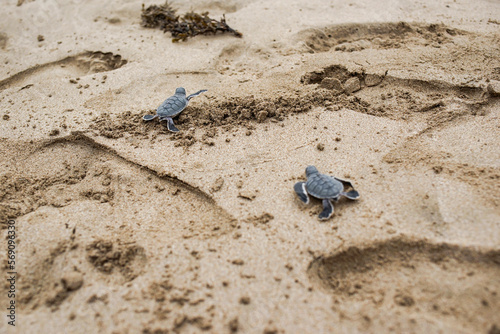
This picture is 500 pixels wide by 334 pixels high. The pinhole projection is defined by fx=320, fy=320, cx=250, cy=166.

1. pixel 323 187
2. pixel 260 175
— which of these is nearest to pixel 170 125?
pixel 260 175

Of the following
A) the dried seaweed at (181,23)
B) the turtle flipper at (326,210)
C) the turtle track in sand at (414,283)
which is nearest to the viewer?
the turtle track in sand at (414,283)

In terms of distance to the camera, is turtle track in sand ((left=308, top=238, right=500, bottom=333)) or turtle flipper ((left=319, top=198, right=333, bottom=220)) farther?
turtle flipper ((left=319, top=198, right=333, bottom=220))

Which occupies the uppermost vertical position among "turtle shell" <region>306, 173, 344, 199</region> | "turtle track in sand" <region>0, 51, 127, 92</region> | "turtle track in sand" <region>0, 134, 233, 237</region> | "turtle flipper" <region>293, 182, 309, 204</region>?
"turtle shell" <region>306, 173, 344, 199</region>

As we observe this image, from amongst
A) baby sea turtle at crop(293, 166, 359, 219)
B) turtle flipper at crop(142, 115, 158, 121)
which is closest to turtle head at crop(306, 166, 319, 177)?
baby sea turtle at crop(293, 166, 359, 219)

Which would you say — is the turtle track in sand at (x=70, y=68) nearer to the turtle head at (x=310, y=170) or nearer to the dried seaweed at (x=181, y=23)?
the dried seaweed at (x=181, y=23)

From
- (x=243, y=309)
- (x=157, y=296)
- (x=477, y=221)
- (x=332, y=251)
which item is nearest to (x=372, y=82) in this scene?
(x=477, y=221)

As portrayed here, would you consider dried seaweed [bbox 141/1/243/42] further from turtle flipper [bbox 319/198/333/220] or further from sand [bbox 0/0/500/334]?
turtle flipper [bbox 319/198/333/220]

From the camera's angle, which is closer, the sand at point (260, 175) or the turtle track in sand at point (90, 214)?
the sand at point (260, 175)

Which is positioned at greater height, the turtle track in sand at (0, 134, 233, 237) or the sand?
the sand

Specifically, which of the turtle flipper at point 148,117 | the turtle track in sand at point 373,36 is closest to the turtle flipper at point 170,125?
the turtle flipper at point 148,117
